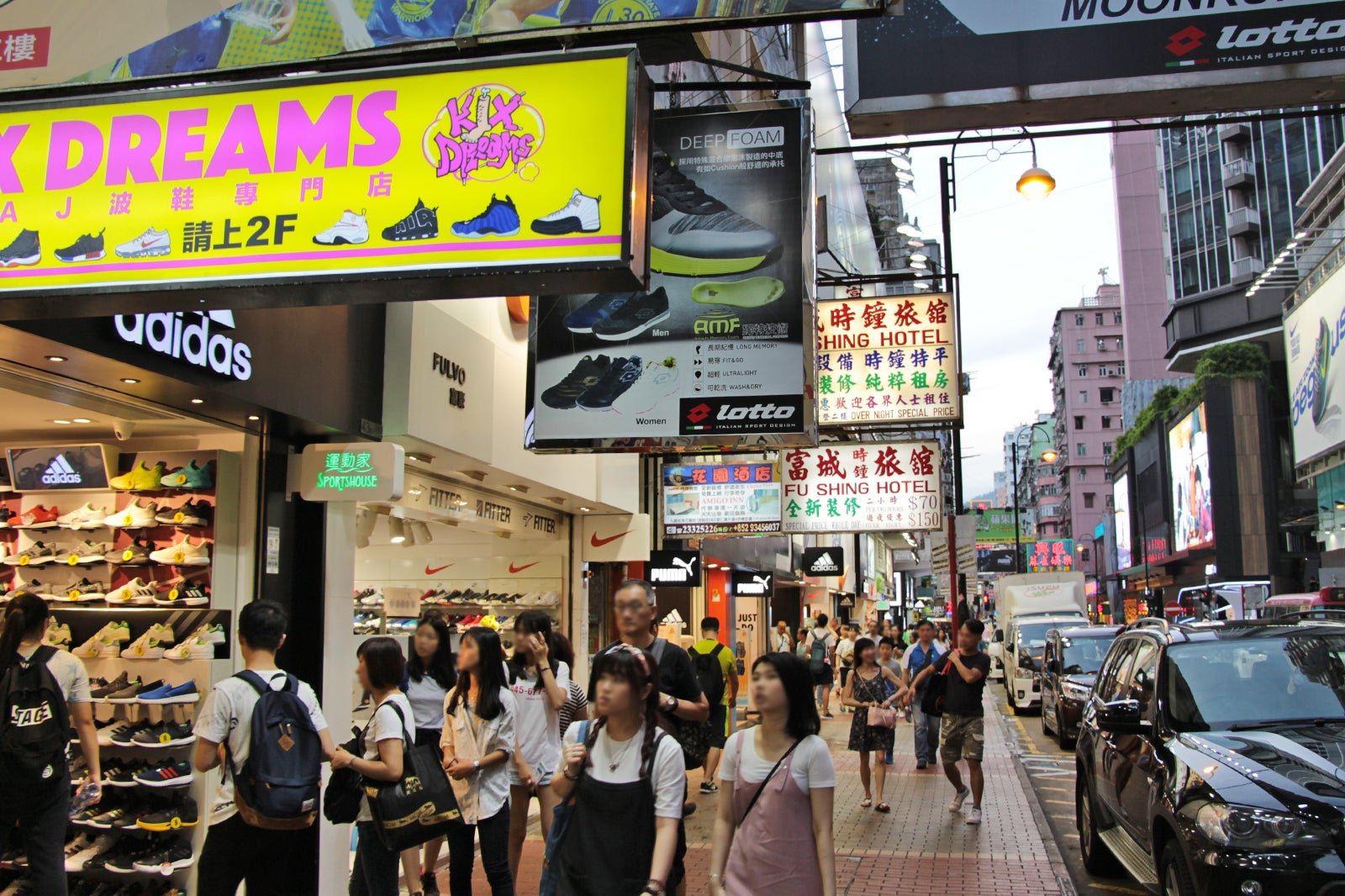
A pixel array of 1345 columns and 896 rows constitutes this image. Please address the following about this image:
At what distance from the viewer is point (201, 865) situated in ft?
16.7

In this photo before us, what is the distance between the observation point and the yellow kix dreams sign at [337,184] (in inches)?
165

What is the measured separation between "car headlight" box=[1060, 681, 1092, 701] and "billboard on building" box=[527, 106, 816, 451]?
9161 millimetres

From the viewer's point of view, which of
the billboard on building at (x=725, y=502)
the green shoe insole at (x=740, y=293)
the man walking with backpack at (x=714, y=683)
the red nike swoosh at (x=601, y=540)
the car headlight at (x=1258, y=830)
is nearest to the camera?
the car headlight at (x=1258, y=830)

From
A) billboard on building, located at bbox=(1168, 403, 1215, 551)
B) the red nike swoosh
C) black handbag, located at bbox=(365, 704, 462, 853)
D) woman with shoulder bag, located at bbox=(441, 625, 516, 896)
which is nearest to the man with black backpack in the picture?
black handbag, located at bbox=(365, 704, 462, 853)

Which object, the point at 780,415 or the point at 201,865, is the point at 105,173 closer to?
the point at 201,865

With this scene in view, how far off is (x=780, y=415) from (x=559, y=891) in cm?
510

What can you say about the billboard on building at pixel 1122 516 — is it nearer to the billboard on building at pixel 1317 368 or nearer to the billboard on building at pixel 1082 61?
the billboard on building at pixel 1317 368

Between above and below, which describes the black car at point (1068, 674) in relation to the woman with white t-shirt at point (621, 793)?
below

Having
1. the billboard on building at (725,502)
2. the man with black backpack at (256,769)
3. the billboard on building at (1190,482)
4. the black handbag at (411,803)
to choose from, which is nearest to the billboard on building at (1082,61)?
the black handbag at (411,803)

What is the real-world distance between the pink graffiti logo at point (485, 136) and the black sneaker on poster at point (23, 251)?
1.63m

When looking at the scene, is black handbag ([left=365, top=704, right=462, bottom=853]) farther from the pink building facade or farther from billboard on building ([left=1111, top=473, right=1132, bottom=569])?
the pink building facade

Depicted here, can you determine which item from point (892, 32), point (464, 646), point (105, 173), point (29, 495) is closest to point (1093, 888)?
Answer: point (464, 646)

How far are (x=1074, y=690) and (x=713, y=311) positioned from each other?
1028 centimetres

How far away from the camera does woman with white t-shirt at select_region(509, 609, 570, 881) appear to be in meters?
6.61
